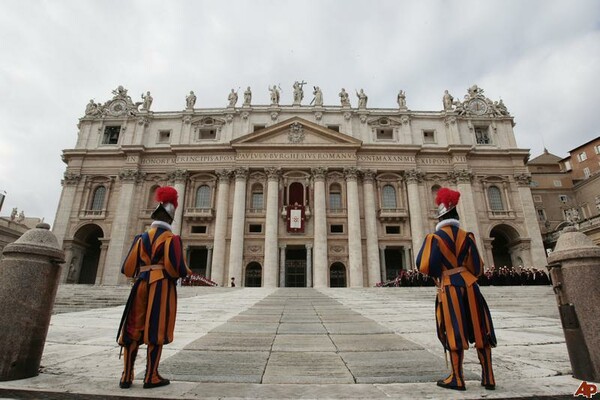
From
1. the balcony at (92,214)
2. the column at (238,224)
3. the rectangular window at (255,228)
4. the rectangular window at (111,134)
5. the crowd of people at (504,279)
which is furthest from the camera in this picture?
the rectangular window at (111,134)

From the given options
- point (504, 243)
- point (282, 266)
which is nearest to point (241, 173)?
point (282, 266)

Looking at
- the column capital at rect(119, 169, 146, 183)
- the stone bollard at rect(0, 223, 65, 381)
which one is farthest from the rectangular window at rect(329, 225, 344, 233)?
the stone bollard at rect(0, 223, 65, 381)

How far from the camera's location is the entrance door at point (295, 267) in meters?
30.6

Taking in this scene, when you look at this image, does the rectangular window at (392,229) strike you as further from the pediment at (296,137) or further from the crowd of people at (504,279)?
the crowd of people at (504,279)

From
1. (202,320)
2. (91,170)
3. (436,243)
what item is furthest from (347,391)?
(91,170)

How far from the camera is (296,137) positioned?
108ft

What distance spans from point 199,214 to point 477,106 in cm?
3169

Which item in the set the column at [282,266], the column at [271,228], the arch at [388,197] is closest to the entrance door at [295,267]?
the column at [282,266]

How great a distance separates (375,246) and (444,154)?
12207mm

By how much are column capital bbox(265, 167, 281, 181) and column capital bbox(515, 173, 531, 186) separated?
2342 cm

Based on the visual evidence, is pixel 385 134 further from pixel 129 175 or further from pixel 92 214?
pixel 92 214

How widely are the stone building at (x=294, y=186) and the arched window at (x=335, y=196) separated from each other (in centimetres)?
19

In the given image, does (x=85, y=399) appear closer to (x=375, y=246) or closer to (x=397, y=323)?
(x=397, y=323)

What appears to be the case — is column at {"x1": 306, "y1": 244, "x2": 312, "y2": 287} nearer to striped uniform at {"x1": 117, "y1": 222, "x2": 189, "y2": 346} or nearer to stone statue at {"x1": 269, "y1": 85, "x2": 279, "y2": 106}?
stone statue at {"x1": 269, "y1": 85, "x2": 279, "y2": 106}
